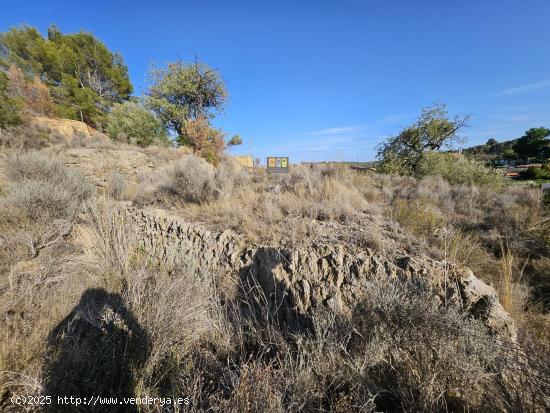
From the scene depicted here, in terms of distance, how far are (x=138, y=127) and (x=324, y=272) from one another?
16.1 metres

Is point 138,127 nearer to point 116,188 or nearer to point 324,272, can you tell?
point 116,188

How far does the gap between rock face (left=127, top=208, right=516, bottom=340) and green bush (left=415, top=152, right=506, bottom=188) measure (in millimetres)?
8185

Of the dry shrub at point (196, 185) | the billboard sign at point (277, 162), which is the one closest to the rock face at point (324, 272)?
the dry shrub at point (196, 185)

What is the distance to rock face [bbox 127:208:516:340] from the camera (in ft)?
7.14

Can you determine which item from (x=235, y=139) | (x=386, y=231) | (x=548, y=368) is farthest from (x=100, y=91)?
(x=548, y=368)

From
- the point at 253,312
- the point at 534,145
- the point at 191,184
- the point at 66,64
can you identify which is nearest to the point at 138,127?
the point at 66,64

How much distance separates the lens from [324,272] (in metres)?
2.60

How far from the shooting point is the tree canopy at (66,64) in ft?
59.8

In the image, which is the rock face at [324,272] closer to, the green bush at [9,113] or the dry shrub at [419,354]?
the dry shrub at [419,354]

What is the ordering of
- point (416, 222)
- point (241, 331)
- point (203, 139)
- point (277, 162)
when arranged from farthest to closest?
point (203, 139), point (277, 162), point (416, 222), point (241, 331)

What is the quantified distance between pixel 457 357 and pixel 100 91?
91.0ft

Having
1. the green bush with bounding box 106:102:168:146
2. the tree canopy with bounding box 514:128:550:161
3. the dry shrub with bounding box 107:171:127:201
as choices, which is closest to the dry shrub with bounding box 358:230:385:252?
the dry shrub with bounding box 107:171:127:201

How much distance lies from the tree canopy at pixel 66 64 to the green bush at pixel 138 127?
18.6 ft

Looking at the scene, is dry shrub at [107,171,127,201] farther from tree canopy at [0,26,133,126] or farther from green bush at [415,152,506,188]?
tree canopy at [0,26,133,126]
